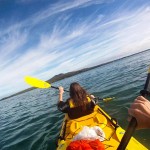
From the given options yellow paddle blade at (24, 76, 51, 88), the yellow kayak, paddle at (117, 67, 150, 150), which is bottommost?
the yellow kayak

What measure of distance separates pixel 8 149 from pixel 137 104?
11.7 meters

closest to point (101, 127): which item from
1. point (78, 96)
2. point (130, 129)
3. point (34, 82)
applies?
point (78, 96)

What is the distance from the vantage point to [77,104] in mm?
8094

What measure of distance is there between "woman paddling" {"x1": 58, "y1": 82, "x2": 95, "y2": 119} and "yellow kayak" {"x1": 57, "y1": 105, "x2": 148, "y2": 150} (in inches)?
8.0

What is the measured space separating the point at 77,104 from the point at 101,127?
1262 mm

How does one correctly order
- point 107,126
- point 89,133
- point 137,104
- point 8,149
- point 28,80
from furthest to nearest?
point 8,149, point 28,80, point 107,126, point 89,133, point 137,104

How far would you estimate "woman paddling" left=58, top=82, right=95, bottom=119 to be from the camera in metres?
8.11

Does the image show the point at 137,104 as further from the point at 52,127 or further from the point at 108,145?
the point at 52,127

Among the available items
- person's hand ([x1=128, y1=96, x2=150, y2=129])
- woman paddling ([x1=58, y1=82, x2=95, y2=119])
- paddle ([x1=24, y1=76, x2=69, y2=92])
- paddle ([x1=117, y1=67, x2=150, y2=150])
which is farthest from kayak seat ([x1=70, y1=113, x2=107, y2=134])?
person's hand ([x1=128, y1=96, x2=150, y2=129])

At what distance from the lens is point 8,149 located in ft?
39.0

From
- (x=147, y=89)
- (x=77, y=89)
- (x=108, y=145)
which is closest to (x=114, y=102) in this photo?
(x=77, y=89)

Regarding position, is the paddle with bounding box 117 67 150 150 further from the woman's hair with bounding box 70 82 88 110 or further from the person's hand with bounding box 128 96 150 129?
the woman's hair with bounding box 70 82 88 110

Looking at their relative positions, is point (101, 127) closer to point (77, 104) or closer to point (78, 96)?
point (77, 104)

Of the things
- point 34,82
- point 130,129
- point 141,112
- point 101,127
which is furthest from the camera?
point 34,82
